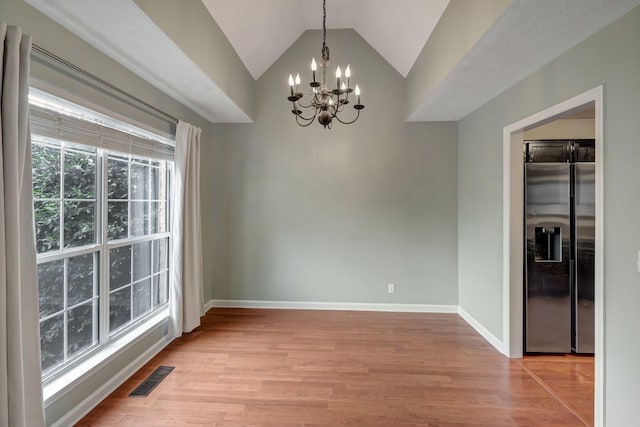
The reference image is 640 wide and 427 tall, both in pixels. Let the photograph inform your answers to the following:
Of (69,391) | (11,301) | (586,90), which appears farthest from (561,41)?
(69,391)

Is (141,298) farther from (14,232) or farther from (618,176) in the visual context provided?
(618,176)

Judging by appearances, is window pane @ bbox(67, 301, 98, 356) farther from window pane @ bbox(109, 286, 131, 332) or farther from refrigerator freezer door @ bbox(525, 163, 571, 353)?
refrigerator freezer door @ bbox(525, 163, 571, 353)

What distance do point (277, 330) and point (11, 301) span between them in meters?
2.43

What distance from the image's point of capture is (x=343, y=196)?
4102 mm

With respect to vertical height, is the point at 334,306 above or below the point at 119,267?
below

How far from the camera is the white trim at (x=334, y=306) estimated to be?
13.4 ft

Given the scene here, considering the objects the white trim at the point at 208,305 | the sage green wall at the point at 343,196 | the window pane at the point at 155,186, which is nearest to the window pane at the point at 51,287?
the window pane at the point at 155,186

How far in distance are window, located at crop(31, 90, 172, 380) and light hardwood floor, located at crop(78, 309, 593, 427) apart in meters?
0.54

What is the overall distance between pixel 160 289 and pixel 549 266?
3913 millimetres

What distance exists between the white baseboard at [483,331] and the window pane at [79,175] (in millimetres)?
3822

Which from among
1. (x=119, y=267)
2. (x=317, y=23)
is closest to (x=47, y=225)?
(x=119, y=267)

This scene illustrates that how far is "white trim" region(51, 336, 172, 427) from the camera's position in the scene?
77.6 inches

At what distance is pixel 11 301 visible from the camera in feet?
4.76

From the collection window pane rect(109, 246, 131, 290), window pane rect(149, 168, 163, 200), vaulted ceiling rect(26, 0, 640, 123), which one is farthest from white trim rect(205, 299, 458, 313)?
vaulted ceiling rect(26, 0, 640, 123)
